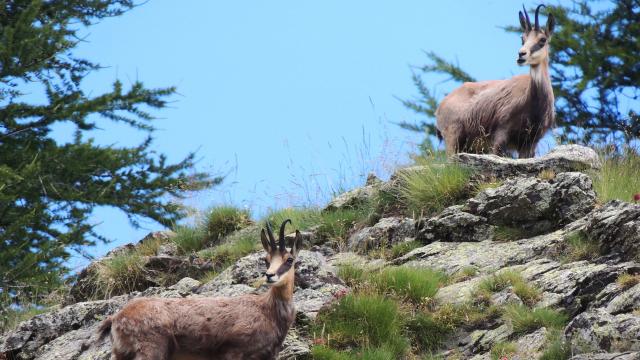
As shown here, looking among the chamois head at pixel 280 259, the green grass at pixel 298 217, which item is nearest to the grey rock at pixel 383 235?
the green grass at pixel 298 217

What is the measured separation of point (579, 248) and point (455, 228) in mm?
1821

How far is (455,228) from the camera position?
12.3m

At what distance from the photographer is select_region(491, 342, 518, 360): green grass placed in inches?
370

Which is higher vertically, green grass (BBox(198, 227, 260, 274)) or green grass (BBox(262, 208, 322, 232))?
green grass (BBox(262, 208, 322, 232))

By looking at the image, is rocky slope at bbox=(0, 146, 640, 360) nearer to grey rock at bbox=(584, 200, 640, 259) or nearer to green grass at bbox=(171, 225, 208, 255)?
grey rock at bbox=(584, 200, 640, 259)

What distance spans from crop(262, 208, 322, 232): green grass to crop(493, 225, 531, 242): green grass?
257 cm

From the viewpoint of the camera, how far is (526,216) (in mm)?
11969

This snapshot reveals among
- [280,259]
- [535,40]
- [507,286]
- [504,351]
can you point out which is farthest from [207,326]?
[535,40]

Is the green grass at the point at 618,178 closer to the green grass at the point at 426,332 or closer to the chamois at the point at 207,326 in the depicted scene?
the green grass at the point at 426,332

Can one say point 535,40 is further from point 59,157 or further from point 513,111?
point 59,157

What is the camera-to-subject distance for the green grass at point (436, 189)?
12883mm

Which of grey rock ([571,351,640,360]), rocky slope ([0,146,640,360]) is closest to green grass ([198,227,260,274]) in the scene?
rocky slope ([0,146,640,360])

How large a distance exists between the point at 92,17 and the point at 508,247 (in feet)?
39.3

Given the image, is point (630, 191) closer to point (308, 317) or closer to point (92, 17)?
point (308, 317)
